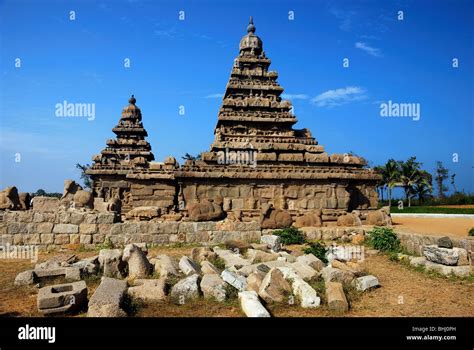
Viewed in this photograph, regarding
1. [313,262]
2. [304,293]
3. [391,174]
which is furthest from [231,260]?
[391,174]

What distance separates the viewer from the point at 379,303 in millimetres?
5957

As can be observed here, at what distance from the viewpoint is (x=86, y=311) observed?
5.47 metres

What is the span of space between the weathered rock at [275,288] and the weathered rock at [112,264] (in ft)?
10.6

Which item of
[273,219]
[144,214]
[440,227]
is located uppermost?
[144,214]

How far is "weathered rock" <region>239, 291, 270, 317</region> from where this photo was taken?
506 centimetres

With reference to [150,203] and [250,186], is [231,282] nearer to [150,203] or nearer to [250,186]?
[250,186]

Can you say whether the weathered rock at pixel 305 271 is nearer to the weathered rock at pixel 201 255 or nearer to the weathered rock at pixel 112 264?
the weathered rock at pixel 201 255

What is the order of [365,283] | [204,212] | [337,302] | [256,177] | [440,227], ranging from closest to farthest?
[337,302] < [365,283] < [204,212] < [256,177] < [440,227]

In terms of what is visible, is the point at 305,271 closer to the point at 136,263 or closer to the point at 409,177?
the point at 136,263

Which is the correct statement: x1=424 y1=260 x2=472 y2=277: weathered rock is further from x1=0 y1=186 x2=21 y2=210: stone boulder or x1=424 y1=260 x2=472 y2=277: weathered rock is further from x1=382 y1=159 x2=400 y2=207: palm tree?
x1=382 y1=159 x2=400 y2=207: palm tree

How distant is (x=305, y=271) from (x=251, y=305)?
225 centimetres

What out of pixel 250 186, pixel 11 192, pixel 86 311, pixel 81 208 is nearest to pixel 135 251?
pixel 86 311

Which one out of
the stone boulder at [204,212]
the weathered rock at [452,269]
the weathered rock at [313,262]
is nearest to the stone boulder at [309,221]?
the stone boulder at [204,212]

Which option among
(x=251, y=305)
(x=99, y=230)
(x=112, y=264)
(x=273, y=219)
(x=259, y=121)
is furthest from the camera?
(x=259, y=121)
